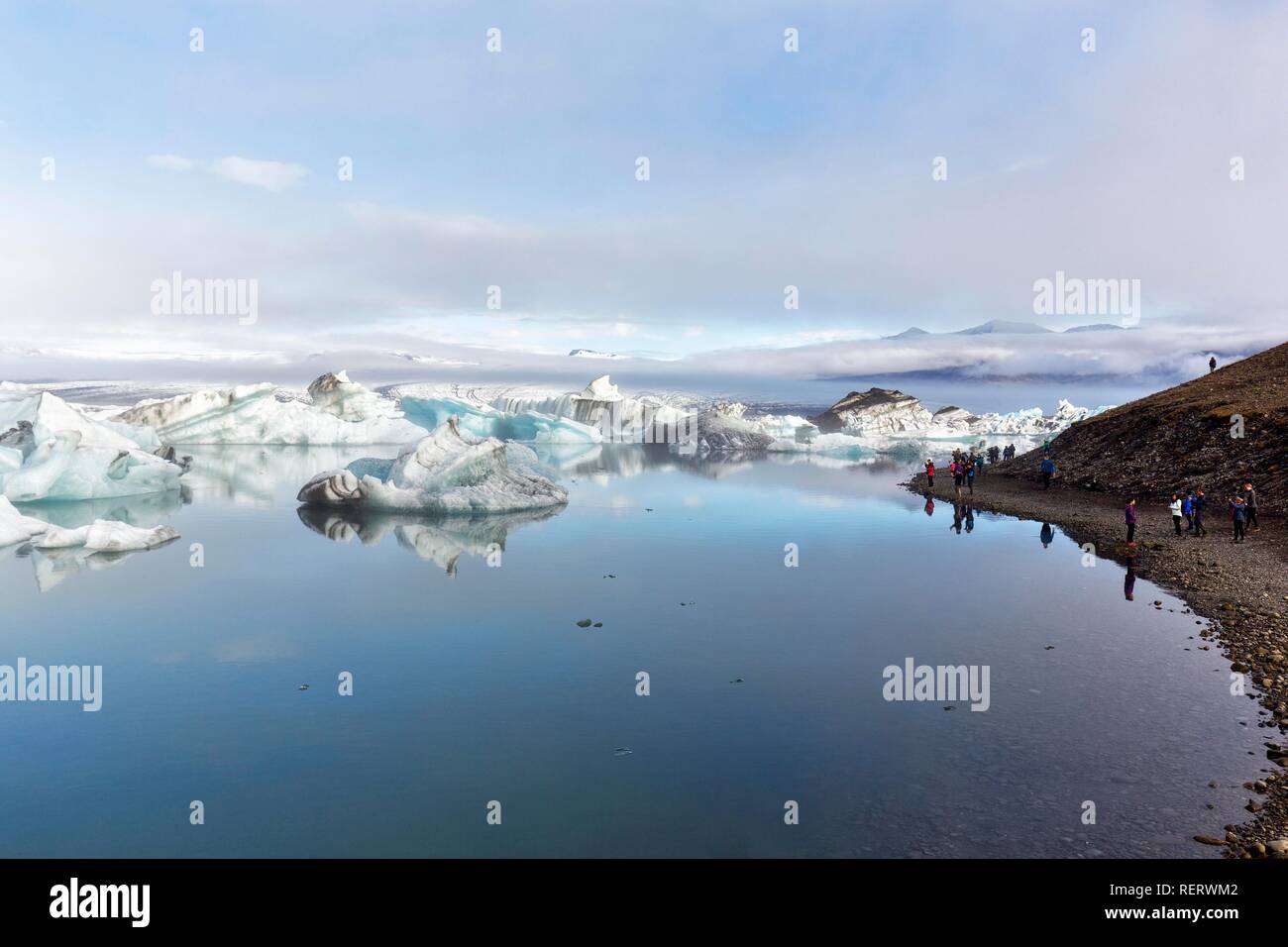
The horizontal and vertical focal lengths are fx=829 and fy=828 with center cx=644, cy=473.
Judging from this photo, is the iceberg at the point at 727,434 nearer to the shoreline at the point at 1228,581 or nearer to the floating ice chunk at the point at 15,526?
the shoreline at the point at 1228,581

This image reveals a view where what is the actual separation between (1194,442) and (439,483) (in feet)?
94.5

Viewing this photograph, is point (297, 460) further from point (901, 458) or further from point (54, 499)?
point (901, 458)

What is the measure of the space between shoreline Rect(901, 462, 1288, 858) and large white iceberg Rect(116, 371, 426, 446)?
151 feet

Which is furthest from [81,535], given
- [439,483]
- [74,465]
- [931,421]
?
[931,421]

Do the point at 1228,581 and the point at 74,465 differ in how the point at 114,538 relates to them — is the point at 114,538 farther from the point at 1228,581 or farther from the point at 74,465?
the point at 1228,581

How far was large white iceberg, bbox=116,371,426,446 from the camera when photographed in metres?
60.5

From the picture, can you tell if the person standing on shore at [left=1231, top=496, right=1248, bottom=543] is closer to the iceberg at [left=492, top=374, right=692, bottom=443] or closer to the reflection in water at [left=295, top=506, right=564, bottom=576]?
the reflection in water at [left=295, top=506, right=564, bottom=576]

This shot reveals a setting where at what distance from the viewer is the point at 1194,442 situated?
32.3m

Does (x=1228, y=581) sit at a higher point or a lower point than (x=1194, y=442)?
lower

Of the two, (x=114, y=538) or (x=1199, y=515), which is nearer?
(x=114, y=538)

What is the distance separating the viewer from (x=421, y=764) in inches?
368

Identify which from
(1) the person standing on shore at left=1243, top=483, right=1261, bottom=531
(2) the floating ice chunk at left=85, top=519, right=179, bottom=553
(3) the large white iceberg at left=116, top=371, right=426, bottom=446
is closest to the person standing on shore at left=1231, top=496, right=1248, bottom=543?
(1) the person standing on shore at left=1243, top=483, right=1261, bottom=531

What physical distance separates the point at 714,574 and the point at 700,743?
1028 centimetres

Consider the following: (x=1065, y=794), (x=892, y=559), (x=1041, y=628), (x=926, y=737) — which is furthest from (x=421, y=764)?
(x=892, y=559)
